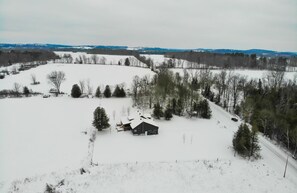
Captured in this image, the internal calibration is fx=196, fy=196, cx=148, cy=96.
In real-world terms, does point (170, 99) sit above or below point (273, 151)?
above

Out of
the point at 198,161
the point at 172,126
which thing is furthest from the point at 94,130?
the point at 198,161

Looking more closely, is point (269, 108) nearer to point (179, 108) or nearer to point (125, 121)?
point (179, 108)

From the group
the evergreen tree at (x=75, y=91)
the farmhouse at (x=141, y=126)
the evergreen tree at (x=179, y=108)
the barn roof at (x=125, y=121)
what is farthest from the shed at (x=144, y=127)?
the evergreen tree at (x=75, y=91)

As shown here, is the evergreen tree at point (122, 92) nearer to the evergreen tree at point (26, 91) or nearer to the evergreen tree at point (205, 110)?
the evergreen tree at point (205, 110)

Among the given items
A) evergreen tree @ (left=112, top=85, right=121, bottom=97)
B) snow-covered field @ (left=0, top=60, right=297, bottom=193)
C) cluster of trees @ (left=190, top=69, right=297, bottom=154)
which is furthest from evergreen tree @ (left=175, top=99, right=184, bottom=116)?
evergreen tree @ (left=112, top=85, right=121, bottom=97)

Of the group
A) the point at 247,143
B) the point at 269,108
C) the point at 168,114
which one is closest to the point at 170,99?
the point at 168,114

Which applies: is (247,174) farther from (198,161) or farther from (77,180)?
(77,180)

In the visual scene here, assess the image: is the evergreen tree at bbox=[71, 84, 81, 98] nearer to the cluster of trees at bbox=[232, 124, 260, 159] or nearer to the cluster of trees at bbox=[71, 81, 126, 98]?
the cluster of trees at bbox=[71, 81, 126, 98]
